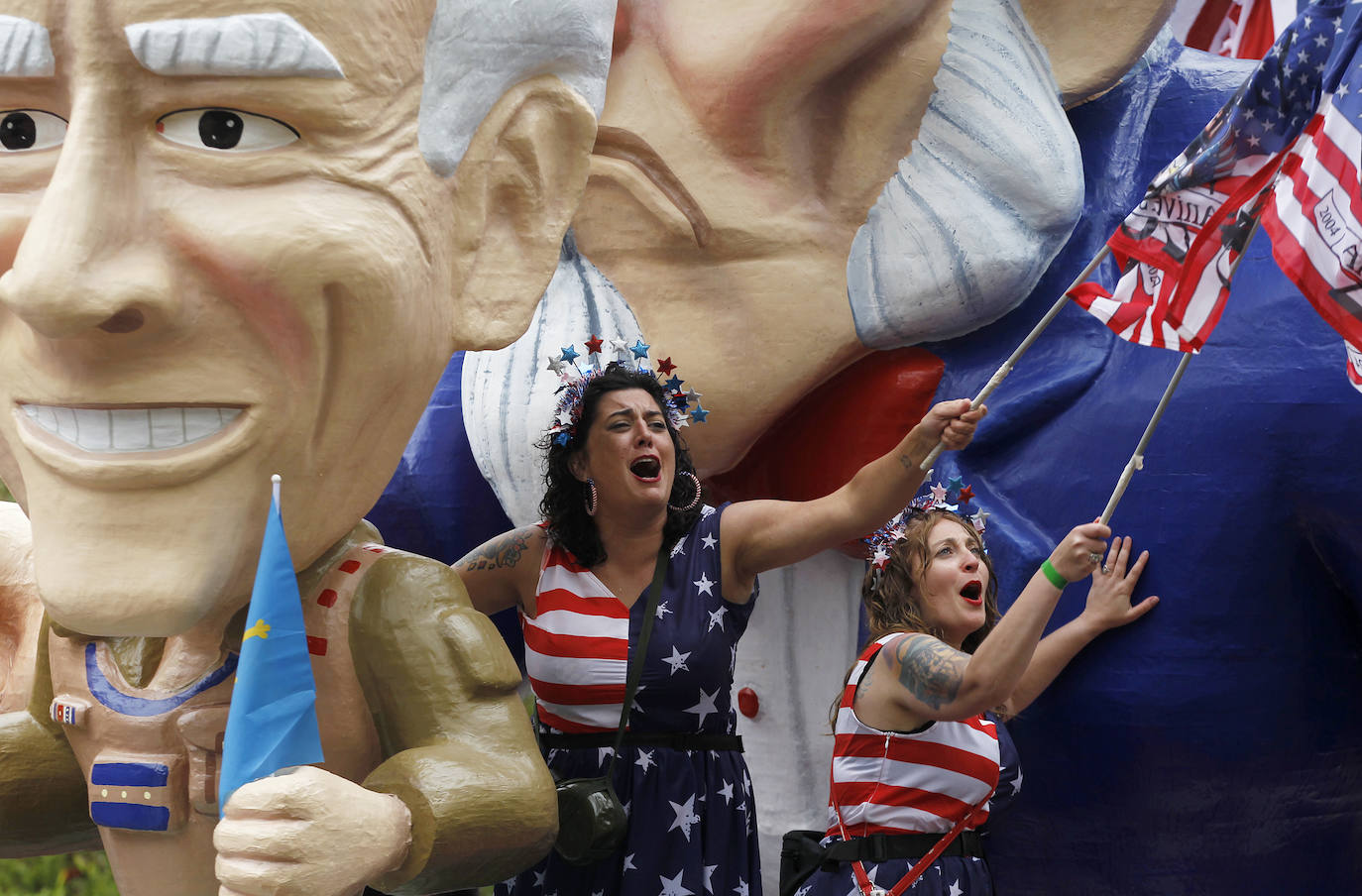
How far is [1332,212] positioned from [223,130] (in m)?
1.35

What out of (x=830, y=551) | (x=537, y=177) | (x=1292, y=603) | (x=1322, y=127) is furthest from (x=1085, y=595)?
(x=537, y=177)

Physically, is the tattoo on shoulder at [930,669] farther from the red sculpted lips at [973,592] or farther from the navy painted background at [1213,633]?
the navy painted background at [1213,633]

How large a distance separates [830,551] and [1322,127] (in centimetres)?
118

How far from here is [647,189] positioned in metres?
2.84

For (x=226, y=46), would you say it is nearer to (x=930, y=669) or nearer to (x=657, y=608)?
(x=657, y=608)

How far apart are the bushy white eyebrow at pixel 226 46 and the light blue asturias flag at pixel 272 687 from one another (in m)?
0.50

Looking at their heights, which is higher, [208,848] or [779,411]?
[779,411]

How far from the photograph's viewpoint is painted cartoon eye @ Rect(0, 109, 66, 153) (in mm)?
1967

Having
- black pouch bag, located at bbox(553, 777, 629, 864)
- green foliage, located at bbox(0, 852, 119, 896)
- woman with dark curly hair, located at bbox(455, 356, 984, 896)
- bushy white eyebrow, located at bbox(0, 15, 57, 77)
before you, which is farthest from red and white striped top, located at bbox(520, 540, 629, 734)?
green foliage, located at bbox(0, 852, 119, 896)

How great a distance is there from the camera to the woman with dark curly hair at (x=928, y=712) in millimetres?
2166

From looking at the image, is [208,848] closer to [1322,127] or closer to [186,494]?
[186,494]

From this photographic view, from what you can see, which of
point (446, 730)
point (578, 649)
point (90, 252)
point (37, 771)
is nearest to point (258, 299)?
point (90, 252)

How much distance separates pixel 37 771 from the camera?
7.55 ft

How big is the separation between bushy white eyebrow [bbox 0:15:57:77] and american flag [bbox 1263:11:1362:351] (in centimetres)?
151
